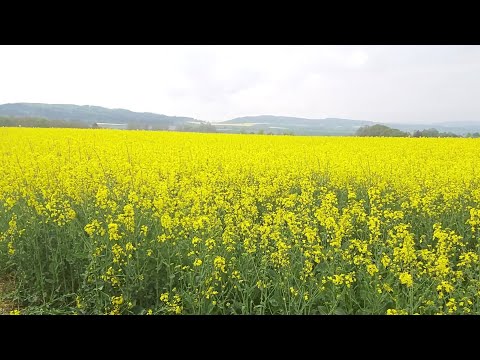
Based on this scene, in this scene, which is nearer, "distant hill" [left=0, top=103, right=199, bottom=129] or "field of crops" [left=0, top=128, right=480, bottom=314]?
"field of crops" [left=0, top=128, right=480, bottom=314]

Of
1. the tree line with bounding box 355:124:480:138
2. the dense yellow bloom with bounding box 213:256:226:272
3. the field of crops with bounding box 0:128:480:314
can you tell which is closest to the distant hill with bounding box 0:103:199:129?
the field of crops with bounding box 0:128:480:314

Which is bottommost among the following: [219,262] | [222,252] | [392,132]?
[222,252]

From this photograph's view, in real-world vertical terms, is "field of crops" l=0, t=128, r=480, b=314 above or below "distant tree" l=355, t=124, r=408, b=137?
below

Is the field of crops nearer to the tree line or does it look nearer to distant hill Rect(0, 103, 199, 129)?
distant hill Rect(0, 103, 199, 129)

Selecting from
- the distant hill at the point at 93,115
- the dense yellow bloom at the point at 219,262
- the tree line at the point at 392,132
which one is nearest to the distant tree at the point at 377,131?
the tree line at the point at 392,132

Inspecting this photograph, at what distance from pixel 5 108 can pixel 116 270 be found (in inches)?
166

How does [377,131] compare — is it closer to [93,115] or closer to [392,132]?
[392,132]

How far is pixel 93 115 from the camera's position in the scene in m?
10.4

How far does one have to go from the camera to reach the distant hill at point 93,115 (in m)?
7.40

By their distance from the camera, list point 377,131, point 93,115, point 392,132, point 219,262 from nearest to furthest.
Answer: point 219,262, point 93,115, point 377,131, point 392,132

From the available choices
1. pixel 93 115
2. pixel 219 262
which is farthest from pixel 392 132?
pixel 219 262

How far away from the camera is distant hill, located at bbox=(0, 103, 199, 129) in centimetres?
740
